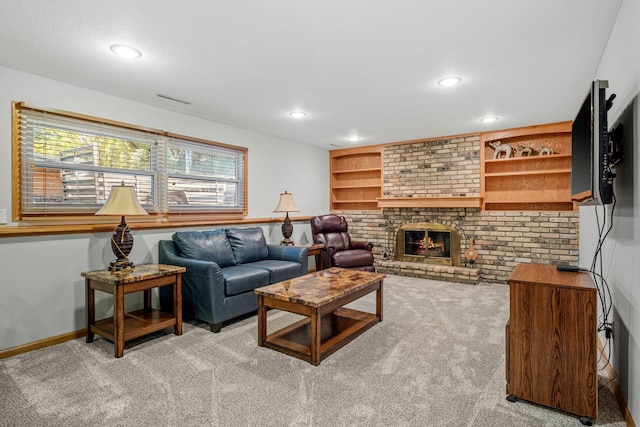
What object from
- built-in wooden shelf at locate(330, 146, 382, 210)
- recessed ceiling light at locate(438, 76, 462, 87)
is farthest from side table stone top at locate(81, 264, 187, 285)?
built-in wooden shelf at locate(330, 146, 382, 210)

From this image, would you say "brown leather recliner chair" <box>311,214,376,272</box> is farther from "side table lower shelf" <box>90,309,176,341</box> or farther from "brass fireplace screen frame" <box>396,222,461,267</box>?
"side table lower shelf" <box>90,309,176,341</box>

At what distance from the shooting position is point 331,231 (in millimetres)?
5809

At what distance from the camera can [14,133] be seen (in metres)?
2.71

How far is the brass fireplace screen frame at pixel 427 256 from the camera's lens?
17.7 feet

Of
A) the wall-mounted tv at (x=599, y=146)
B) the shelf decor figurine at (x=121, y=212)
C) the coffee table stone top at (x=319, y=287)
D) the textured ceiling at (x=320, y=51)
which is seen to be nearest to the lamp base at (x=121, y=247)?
the shelf decor figurine at (x=121, y=212)

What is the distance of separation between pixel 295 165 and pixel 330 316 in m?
3.10

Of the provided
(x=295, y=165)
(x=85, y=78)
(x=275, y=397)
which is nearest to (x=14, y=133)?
(x=85, y=78)

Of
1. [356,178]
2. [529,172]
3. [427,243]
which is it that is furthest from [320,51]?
[356,178]

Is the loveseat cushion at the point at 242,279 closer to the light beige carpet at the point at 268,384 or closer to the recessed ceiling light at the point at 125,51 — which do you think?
the light beige carpet at the point at 268,384

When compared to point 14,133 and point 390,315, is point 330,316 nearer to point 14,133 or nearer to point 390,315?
point 390,315

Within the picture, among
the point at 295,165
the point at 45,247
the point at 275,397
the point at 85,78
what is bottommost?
the point at 275,397

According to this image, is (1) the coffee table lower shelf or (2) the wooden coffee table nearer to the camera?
(2) the wooden coffee table

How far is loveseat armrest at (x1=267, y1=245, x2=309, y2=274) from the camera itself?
166 inches

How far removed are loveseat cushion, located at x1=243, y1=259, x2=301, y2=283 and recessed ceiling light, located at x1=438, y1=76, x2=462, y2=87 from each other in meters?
2.50
